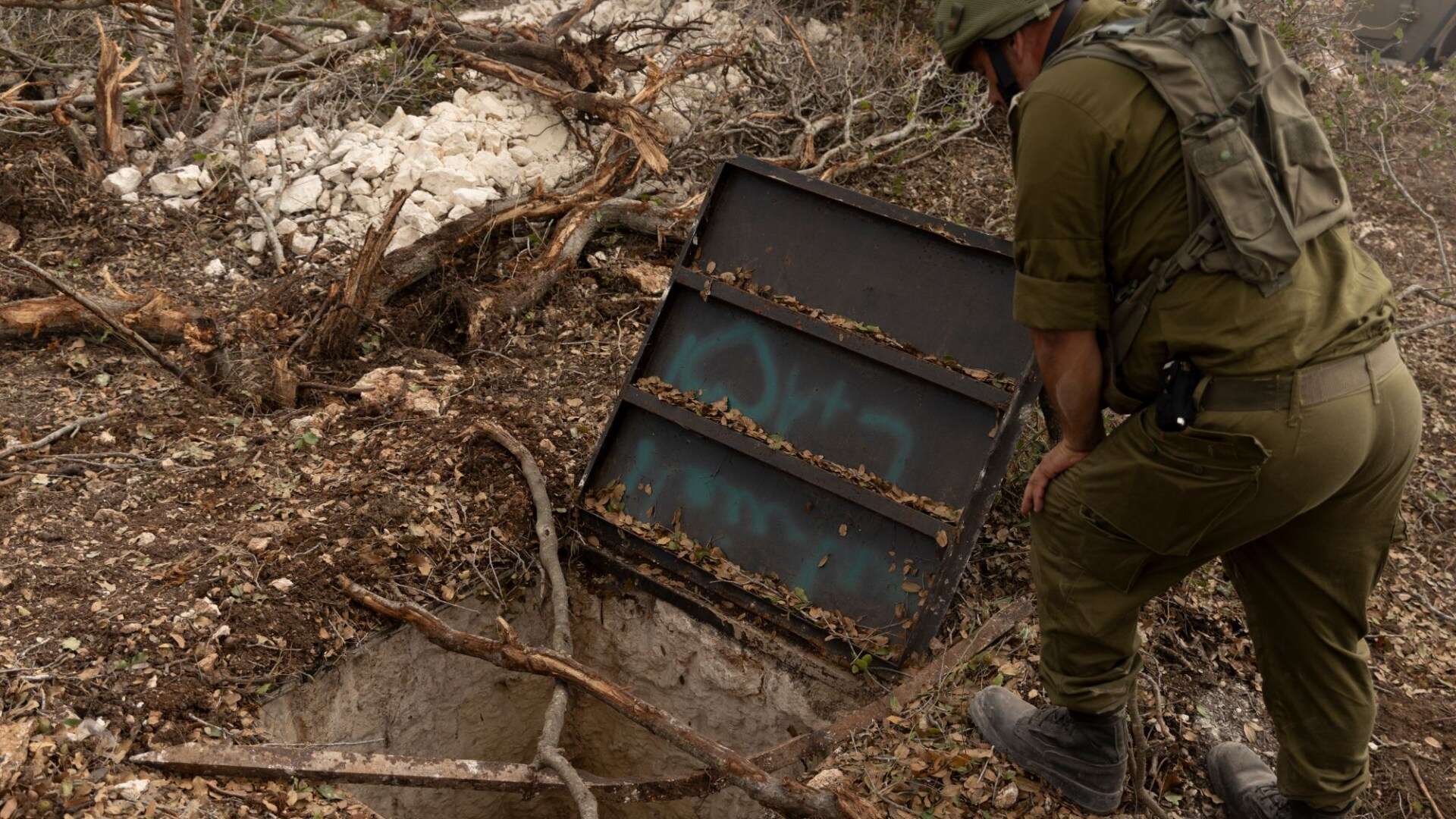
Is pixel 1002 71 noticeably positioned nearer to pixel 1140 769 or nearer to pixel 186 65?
pixel 1140 769

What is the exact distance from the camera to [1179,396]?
224cm

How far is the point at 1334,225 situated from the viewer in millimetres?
2207

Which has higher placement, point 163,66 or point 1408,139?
point 1408,139

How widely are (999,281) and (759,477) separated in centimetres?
107

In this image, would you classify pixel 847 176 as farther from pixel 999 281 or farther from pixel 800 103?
pixel 999 281

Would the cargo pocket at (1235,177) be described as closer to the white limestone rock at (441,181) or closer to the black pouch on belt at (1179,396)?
the black pouch on belt at (1179,396)

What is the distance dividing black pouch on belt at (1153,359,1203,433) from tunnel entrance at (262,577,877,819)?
178 centimetres

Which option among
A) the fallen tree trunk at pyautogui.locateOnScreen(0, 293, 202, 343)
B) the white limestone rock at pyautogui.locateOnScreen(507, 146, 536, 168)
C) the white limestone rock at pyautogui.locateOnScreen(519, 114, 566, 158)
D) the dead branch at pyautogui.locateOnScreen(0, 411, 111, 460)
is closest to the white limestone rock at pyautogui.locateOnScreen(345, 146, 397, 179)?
the white limestone rock at pyautogui.locateOnScreen(507, 146, 536, 168)

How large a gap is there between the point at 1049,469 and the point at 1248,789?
1.23 meters

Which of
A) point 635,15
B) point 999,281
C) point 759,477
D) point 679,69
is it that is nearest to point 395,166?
point 679,69

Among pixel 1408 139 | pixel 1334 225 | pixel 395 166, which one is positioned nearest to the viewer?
pixel 1334 225

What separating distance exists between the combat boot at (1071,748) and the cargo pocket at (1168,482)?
0.74 meters

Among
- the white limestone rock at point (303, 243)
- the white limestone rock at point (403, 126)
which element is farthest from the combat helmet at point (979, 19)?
the white limestone rock at point (403, 126)

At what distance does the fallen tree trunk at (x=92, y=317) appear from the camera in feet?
14.3
